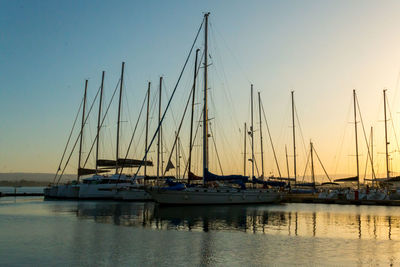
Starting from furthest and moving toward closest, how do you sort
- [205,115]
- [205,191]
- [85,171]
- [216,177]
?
[85,171] → [216,177] → [205,191] → [205,115]

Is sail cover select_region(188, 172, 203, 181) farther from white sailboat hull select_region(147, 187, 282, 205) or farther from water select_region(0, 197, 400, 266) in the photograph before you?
water select_region(0, 197, 400, 266)

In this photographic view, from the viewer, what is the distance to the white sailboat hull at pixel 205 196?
4312 centimetres

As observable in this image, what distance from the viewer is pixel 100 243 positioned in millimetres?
19484

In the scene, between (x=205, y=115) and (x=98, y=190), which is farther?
Result: (x=98, y=190)

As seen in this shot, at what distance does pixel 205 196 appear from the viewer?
44.7 meters

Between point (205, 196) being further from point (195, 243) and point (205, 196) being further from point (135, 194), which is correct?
point (195, 243)

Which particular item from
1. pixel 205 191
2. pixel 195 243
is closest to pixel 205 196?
pixel 205 191

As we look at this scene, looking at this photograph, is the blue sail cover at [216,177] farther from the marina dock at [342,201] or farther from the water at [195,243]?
the water at [195,243]

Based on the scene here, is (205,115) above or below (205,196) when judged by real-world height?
above

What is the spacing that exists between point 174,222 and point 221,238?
27.3ft

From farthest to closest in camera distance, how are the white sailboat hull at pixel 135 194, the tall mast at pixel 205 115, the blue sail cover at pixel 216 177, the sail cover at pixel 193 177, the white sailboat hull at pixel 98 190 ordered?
1. the white sailboat hull at pixel 98 190
2. the white sailboat hull at pixel 135 194
3. the sail cover at pixel 193 177
4. the blue sail cover at pixel 216 177
5. the tall mast at pixel 205 115

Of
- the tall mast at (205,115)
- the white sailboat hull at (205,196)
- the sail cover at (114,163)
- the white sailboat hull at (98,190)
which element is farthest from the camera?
the sail cover at (114,163)

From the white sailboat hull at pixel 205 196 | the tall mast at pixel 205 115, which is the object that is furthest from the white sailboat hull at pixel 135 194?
the tall mast at pixel 205 115

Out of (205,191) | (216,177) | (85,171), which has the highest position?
(85,171)
